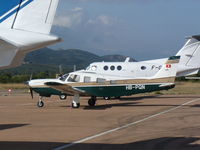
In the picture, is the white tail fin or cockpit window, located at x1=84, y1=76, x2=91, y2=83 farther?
the white tail fin

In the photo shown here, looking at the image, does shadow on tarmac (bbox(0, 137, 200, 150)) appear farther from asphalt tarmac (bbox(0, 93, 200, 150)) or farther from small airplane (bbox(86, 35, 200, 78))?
small airplane (bbox(86, 35, 200, 78))

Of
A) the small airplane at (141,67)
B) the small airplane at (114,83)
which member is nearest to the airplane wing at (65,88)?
the small airplane at (114,83)

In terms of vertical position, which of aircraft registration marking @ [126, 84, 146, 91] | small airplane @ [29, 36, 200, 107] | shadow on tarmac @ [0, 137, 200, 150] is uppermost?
small airplane @ [29, 36, 200, 107]

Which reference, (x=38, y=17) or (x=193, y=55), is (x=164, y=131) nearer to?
(x=38, y=17)

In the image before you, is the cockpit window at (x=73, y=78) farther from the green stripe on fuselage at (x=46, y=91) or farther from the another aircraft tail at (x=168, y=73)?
the another aircraft tail at (x=168, y=73)

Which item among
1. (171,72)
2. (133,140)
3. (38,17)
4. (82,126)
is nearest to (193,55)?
(171,72)

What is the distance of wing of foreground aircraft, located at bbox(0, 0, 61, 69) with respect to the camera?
6.16 meters

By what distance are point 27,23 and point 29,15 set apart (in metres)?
0.13

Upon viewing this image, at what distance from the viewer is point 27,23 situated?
650cm

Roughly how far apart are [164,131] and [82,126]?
291 centimetres

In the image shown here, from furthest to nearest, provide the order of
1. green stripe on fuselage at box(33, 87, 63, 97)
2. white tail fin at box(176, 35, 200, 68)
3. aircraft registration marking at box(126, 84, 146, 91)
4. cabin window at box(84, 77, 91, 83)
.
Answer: white tail fin at box(176, 35, 200, 68), green stripe on fuselage at box(33, 87, 63, 97), cabin window at box(84, 77, 91, 83), aircraft registration marking at box(126, 84, 146, 91)

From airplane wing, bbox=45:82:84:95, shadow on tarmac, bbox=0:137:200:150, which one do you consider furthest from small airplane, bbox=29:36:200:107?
shadow on tarmac, bbox=0:137:200:150

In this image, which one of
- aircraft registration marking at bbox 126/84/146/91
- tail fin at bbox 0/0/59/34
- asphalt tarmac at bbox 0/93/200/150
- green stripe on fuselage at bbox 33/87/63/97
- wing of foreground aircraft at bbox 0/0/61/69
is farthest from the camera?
green stripe on fuselage at bbox 33/87/63/97

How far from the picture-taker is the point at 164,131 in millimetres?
13180
